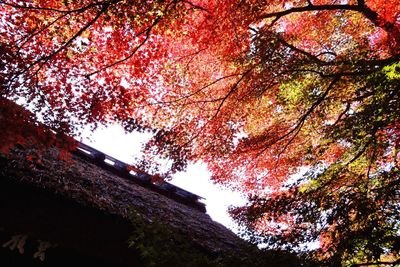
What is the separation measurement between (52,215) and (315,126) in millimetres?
8008

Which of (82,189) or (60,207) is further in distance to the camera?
(82,189)

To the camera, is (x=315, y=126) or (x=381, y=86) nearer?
(x=381, y=86)

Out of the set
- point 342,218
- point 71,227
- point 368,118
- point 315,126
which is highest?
point 315,126

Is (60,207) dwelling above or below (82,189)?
below

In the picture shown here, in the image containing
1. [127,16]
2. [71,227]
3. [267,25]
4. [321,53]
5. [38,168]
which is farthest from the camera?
[321,53]

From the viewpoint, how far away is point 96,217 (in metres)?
5.16

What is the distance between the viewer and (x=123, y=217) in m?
5.23

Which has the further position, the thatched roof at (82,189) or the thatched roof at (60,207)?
the thatched roof at (82,189)

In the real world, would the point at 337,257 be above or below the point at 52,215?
above

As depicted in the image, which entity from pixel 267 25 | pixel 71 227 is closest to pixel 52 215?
pixel 71 227

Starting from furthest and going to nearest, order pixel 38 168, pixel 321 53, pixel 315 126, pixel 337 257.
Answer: pixel 321 53 < pixel 315 126 < pixel 38 168 < pixel 337 257

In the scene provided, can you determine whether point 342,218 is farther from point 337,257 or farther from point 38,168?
point 38,168

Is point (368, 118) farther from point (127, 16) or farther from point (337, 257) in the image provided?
point (127, 16)

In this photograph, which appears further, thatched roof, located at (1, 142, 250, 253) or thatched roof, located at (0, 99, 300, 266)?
thatched roof, located at (1, 142, 250, 253)
